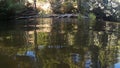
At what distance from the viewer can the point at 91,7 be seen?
30.8 metres

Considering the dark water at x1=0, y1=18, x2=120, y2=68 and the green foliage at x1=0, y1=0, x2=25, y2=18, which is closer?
the dark water at x1=0, y1=18, x2=120, y2=68

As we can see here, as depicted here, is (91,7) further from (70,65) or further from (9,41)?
(70,65)

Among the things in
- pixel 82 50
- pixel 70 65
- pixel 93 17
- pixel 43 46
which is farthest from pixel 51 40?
pixel 93 17

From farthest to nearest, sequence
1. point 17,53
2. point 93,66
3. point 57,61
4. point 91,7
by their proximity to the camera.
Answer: point 91,7, point 17,53, point 57,61, point 93,66

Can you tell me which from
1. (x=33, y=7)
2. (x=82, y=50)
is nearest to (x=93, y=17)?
(x=33, y=7)

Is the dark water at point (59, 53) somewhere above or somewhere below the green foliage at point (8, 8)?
below

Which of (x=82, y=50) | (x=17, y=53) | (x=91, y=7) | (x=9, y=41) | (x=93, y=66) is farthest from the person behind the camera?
(x=91, y=7)

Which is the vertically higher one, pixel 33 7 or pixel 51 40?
pixel 33 7

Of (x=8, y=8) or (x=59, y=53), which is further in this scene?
(x=8, y=8)

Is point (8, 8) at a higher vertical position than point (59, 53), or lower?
higher

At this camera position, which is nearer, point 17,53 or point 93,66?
point 93,66

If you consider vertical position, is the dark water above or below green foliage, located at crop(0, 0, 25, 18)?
below

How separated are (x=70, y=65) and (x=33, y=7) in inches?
956

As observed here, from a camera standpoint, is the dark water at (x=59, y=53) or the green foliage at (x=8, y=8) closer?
the dark water at (x=59, y=53)
